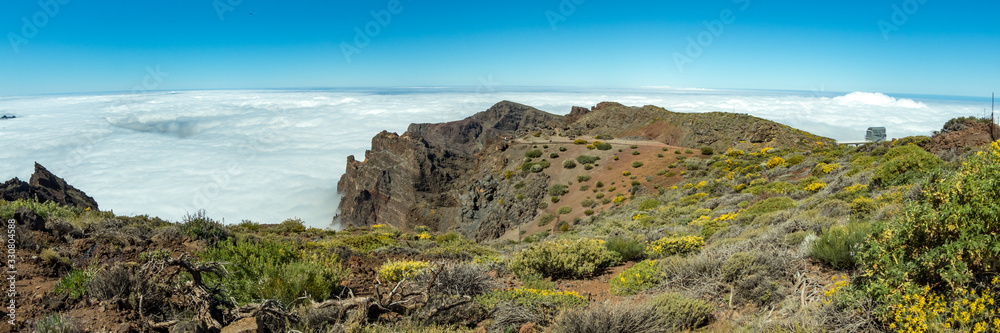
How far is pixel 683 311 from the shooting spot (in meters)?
4.28

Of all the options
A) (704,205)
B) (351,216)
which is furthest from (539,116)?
(704,205)

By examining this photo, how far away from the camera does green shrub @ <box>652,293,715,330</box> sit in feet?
13.7

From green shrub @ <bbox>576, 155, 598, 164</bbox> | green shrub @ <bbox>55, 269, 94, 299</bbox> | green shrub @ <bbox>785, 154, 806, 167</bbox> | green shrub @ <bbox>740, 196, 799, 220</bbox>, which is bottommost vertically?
Result: green shrub @ <bbox>576, 155, 598, 164</bbox>

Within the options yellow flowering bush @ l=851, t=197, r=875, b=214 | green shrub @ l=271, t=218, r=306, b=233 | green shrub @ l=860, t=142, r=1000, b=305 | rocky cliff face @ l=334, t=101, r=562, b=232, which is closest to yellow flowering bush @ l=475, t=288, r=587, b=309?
green shrub @ l=860, t=142, r=1000, b=305

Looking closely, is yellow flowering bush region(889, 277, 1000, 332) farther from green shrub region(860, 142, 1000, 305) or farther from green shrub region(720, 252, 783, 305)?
green shrub region(720, 252, 783, 305)

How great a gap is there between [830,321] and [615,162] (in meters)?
32.3

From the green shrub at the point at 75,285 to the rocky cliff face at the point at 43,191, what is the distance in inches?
629

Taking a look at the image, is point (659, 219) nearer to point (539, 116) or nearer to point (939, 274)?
point (939, 274)

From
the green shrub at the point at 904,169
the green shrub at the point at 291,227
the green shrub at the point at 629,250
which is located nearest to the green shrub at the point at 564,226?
the green shrub at the point at 291,227

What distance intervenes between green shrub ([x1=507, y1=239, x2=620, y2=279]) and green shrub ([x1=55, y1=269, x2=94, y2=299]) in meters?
5.24

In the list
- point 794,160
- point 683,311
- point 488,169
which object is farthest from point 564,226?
point 488,169

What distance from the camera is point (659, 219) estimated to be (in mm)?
15664

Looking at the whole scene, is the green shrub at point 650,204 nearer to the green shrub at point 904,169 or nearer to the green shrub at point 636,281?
the green shrub at point 904,169

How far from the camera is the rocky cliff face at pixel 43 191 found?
70.8ft
